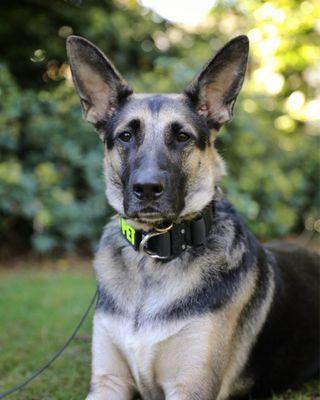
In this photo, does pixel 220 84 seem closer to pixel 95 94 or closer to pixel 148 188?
pixel 95 94

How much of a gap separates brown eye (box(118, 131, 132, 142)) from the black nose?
422 millimetres

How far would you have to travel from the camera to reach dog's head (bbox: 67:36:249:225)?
3313mm

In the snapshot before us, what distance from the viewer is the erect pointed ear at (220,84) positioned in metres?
3.65

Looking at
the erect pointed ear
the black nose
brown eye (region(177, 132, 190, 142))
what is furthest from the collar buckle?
the erect pointed ear

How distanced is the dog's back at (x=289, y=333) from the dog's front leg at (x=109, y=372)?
78cm

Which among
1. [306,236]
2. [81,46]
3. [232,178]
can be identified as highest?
[81,46]

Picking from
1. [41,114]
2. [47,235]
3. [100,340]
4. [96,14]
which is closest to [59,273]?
[47,235]

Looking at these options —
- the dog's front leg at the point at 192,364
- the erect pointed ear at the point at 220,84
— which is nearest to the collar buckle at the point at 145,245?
the dog's front leg at the point at 192,364

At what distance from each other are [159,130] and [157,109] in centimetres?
15

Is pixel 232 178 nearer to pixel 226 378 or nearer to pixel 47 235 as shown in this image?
pixel 47 235

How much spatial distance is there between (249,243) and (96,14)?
23.0 feet

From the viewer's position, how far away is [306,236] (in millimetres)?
10914

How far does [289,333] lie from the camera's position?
13.1 ft

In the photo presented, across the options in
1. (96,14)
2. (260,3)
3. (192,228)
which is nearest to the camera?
(192,228)
